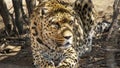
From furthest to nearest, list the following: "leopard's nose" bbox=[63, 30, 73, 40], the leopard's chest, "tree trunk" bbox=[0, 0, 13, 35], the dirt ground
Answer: "tree trunk" bbox=[0, 0, 13, 35], the dirt ground, the leopard's chest, "leopard's nose" bbox=[63, 30, 73, 40]

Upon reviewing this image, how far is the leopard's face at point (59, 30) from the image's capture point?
A: 13.8 feet

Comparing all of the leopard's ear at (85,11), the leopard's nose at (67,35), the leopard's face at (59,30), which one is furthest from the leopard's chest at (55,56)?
the leopard's ear at (85,11)

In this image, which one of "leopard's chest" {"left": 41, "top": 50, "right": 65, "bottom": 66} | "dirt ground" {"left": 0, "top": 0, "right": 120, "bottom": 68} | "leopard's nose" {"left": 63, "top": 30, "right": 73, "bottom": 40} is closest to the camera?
"leopard's nose" {"left": 63, "top": 30, "right": 73, "bottom": 40}

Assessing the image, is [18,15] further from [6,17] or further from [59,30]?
[59,30]

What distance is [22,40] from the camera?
8.18 meters

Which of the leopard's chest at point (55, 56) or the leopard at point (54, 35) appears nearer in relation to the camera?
the leopard at point (54, 35)

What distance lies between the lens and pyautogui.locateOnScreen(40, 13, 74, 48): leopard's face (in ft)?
13.8

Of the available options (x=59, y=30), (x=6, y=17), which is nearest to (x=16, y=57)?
(x=6, y=17)

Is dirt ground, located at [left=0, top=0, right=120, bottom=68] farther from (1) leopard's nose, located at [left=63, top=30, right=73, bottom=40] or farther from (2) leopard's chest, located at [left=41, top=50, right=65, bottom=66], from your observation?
(1) leopard's nose, located at [left=63, top=30, right=73, bottom=40]

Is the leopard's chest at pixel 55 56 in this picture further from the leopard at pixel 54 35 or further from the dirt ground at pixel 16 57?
the dirt ground at pixel 16 57

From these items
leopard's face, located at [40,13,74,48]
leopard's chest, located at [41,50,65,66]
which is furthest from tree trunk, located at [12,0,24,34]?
leopard's face, located at [40,13,74,48]

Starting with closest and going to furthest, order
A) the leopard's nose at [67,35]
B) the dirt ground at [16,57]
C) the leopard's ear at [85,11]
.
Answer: the leopard's nose at [67,35] < the leopard's ear at [85,11] < the dirt ground at [16,57]

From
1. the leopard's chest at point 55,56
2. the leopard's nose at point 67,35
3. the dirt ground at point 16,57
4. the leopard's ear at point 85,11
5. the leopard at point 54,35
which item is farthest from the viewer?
the dirt ground at point 16,57

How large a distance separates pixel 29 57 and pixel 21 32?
126 centimetres
